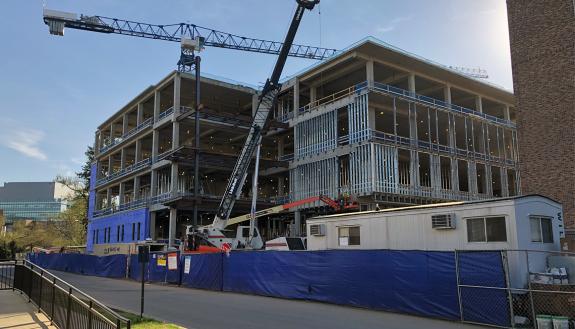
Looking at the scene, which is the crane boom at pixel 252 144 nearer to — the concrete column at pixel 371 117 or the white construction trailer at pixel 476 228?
the concrete column at pixel 371 117

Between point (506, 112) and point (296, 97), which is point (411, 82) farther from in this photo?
point (506, 112)

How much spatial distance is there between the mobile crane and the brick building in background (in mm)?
12072

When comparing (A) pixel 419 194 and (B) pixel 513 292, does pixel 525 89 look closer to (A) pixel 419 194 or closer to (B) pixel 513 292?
(A) pixel 419 194

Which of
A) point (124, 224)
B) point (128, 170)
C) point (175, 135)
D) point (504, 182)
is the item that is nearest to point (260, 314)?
point (175, 135)

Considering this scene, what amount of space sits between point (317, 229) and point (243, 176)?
15.1 meters

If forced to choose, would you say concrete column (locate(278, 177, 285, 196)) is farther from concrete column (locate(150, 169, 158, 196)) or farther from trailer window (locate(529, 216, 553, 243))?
trailer window (locate(529, 216, 553, 243))

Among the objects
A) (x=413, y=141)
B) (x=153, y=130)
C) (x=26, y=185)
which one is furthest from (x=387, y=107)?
(x=26, y=185)

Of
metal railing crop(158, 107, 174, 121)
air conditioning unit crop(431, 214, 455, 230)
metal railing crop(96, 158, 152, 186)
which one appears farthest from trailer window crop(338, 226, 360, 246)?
metal railing crop(96, 158, 152, 186)

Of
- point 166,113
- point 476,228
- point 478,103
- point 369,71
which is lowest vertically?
point 476,228

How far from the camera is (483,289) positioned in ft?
42.9

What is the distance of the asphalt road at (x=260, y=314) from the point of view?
12953mm

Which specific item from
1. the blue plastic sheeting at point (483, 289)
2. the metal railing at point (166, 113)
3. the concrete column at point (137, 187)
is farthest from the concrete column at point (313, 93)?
the blue plastic sheeting at point (483, 289)

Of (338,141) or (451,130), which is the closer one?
(338,141)

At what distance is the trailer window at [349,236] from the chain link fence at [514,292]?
22.0 feet
